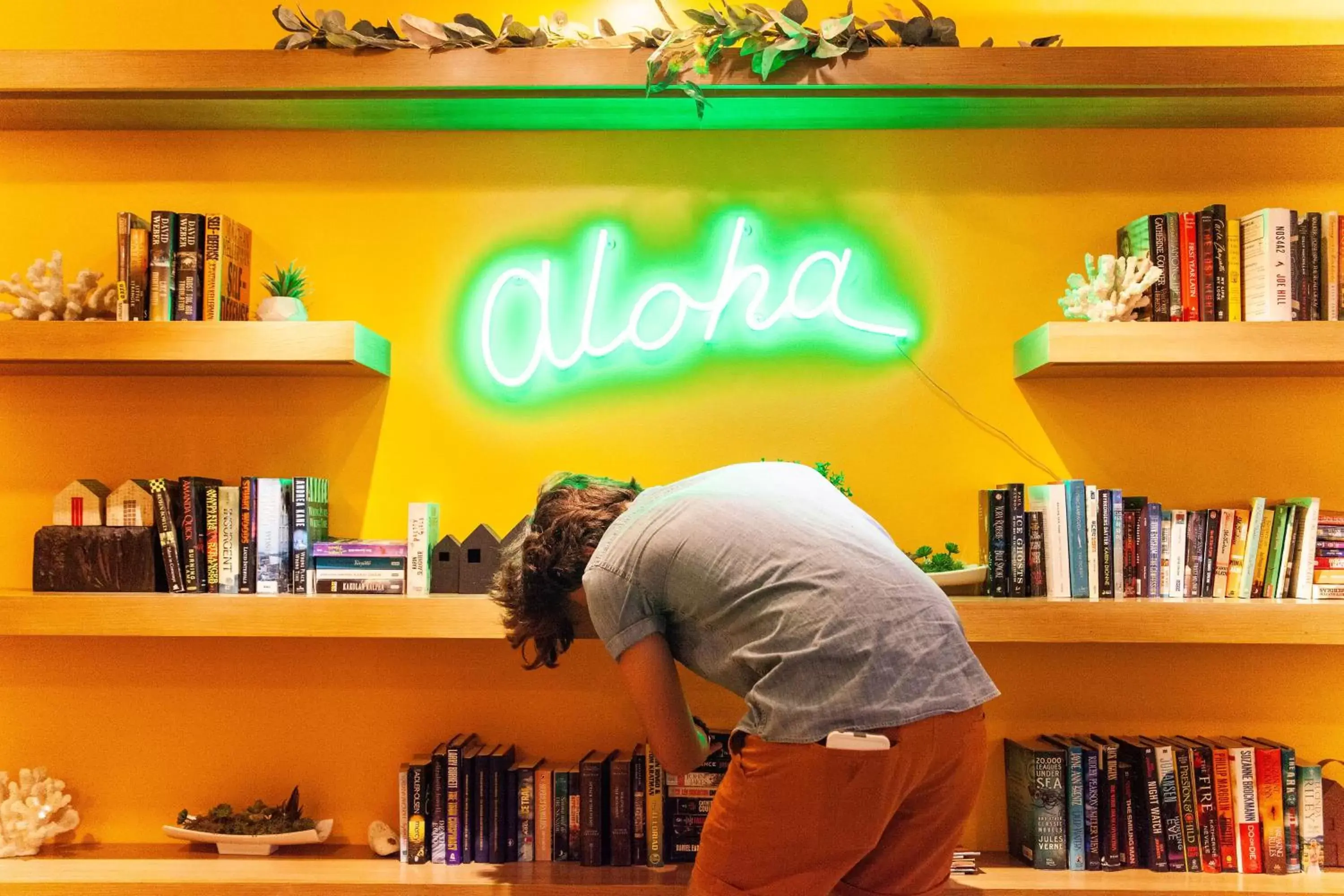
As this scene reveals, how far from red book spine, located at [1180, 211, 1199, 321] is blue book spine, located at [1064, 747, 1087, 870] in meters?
1.06

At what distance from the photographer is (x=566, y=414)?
279 centimetres

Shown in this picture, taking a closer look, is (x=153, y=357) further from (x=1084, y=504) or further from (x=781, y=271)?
(x=1084, y=504)

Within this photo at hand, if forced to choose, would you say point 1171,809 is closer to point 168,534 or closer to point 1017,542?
point 1017,542

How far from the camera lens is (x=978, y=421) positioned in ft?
9.05

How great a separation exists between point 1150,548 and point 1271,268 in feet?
2.31

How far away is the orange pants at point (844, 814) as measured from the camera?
5.50 feet

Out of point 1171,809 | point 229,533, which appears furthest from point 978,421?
point 229,533

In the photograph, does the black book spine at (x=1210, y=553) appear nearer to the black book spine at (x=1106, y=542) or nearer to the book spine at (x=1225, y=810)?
the black book spine at (x=1106, y=542)

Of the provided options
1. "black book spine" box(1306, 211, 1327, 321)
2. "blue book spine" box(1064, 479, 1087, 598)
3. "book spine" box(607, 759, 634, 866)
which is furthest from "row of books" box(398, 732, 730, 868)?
"black book spine" box(1306, 211, 1327, 321)

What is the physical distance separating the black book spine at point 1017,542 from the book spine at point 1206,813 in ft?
1.81

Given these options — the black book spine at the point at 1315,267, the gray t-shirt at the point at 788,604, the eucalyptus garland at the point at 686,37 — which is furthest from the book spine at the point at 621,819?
the black book spine at the point at 1315,267

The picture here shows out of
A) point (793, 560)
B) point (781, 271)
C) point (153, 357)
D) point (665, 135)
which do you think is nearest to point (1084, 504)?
point (781, 271)

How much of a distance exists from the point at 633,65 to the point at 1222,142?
1.54 meters

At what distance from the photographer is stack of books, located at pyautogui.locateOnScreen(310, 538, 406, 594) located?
2.55 meters
